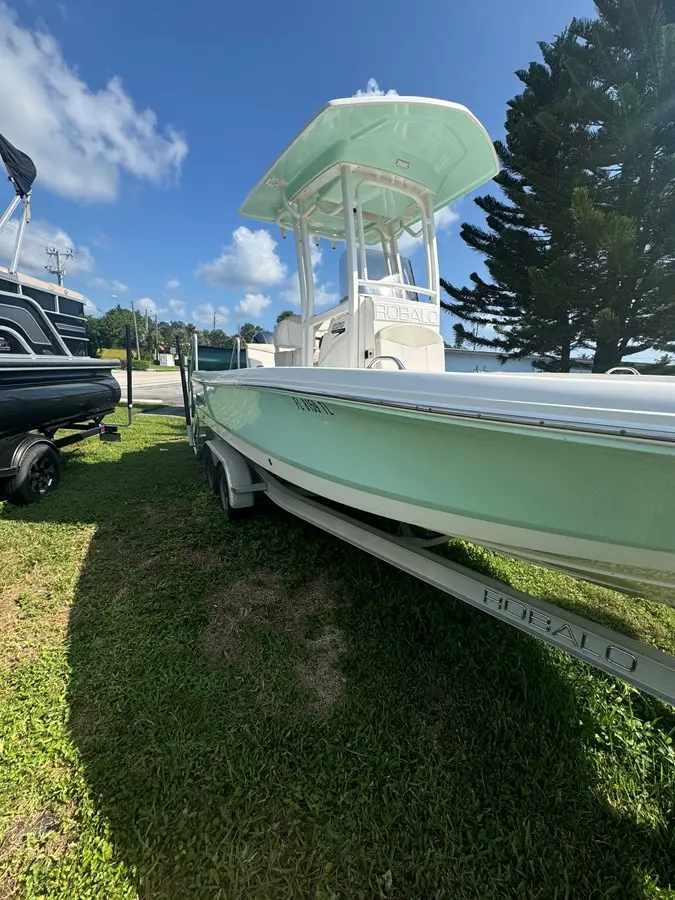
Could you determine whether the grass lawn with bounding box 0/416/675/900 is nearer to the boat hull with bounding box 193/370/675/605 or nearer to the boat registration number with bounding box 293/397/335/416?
the boat hull with bounding box 193/370/675/605

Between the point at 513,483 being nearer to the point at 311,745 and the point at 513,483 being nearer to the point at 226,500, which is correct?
the point at 311,745

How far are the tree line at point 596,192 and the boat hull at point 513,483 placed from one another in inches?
299

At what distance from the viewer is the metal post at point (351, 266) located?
265cm

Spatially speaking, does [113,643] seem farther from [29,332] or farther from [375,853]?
[29,332]

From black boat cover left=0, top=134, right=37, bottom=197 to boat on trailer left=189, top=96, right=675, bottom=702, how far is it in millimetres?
4078

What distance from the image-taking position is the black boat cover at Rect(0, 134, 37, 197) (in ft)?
17.2

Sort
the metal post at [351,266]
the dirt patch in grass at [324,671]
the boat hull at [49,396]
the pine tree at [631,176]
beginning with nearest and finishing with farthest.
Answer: the dirt patch in grass at [324,671] → the metal post at [351,266] → the boat hull at [49,396] → the pine tree at [631,176]

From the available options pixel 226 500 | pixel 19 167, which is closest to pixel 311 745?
pixel 226 500

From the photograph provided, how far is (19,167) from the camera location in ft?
17.7

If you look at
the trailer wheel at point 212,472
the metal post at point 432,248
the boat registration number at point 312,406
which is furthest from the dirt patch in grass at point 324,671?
the metal post at point 432,248

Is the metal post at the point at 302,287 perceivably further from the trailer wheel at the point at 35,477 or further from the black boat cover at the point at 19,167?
the black boat cover at the point at 19,167

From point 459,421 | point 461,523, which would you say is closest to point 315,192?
point 459,421

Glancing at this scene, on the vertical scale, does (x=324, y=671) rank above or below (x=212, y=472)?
below

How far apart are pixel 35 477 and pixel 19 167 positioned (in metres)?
4.33
